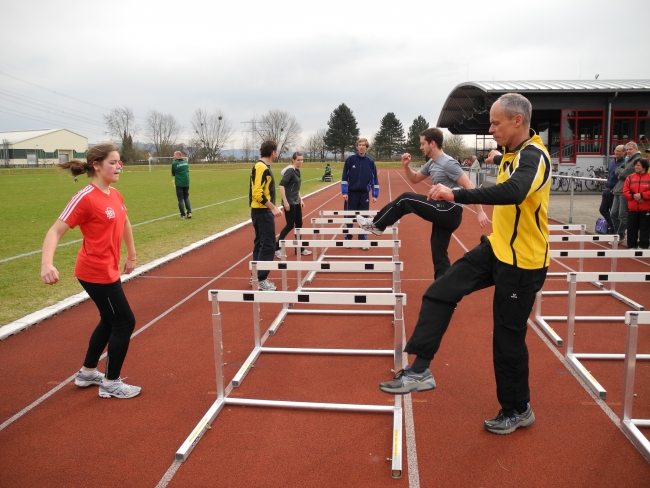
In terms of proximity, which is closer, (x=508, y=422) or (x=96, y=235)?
(x=508, y=422)

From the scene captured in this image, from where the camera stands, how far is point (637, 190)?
363 inches

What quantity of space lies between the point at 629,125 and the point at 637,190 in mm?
21034

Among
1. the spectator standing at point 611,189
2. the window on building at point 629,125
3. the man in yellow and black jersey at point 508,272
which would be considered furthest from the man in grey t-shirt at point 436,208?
the window on building at point 629,125

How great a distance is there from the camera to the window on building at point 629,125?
2648 cm

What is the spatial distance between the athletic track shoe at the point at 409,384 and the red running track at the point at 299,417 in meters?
0.42

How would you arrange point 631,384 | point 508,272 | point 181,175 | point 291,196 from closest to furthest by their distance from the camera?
point 508,272, point 631,384, point 291,196, point 181,175

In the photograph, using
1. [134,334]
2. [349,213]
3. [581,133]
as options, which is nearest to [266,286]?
[134,334]

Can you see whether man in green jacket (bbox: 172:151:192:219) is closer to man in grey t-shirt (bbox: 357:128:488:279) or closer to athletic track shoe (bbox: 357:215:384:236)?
man in grey t-shirt (bbox: 357:128:488:279)

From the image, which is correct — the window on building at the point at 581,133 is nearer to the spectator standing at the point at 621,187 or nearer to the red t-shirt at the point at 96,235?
the spectator standing at the point at 621,187

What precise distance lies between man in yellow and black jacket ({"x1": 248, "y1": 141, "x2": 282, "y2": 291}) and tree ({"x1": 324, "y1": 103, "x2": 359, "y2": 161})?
89.5 m

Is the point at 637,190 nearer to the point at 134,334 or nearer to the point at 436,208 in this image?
the point at 436,208

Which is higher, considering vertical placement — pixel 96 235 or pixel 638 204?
pixel 96 235

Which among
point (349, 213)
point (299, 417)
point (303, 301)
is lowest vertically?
point (299, 417)

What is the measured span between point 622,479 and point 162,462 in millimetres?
2711
